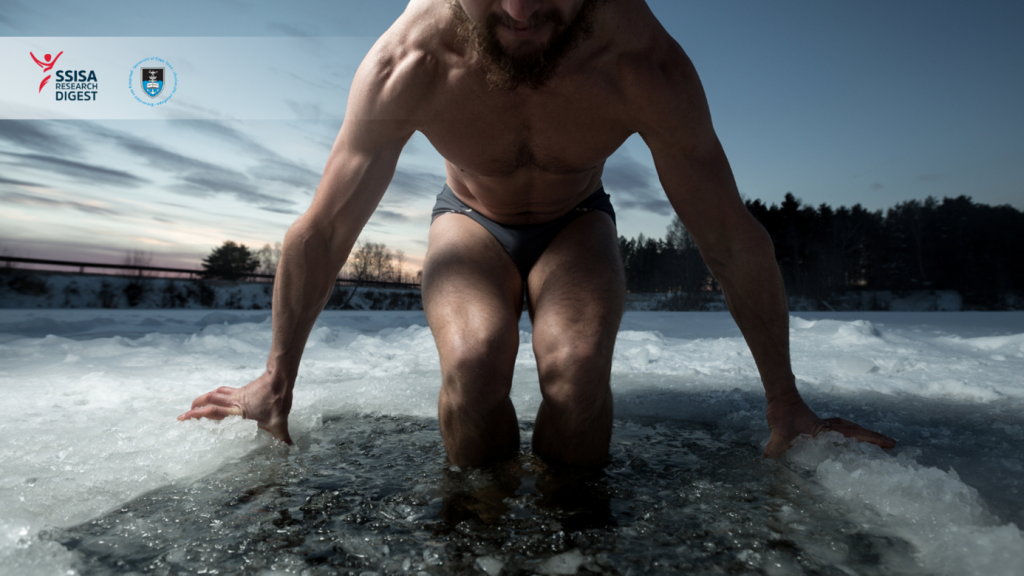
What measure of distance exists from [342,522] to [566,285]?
876 millimetres

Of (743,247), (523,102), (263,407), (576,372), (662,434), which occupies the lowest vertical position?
(662,434)

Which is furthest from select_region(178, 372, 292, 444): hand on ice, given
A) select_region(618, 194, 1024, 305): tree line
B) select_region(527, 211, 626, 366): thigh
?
select_region(618, 194, 1024, 305): tree line

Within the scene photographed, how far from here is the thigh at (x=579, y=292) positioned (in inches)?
56.8

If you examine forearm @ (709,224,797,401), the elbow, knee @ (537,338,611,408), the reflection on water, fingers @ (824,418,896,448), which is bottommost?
the reflection on water

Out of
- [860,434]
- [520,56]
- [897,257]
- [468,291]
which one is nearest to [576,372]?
[468,291]

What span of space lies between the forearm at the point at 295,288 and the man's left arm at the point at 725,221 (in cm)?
102

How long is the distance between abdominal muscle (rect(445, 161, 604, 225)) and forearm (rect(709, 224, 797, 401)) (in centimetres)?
56

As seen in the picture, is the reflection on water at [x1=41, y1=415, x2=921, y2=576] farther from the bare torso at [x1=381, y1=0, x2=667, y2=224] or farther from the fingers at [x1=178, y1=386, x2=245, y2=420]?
the bare torso at [x1=381, y1=0, x2=667, y2=224]

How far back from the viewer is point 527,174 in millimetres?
1659

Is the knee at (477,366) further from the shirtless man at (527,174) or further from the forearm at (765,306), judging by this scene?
the forearm at (765,306)

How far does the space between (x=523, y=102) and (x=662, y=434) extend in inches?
46.5

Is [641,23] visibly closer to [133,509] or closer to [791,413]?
[791,413]

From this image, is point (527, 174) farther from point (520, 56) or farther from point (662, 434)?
point (662, 434)

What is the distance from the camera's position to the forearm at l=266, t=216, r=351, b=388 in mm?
1505
